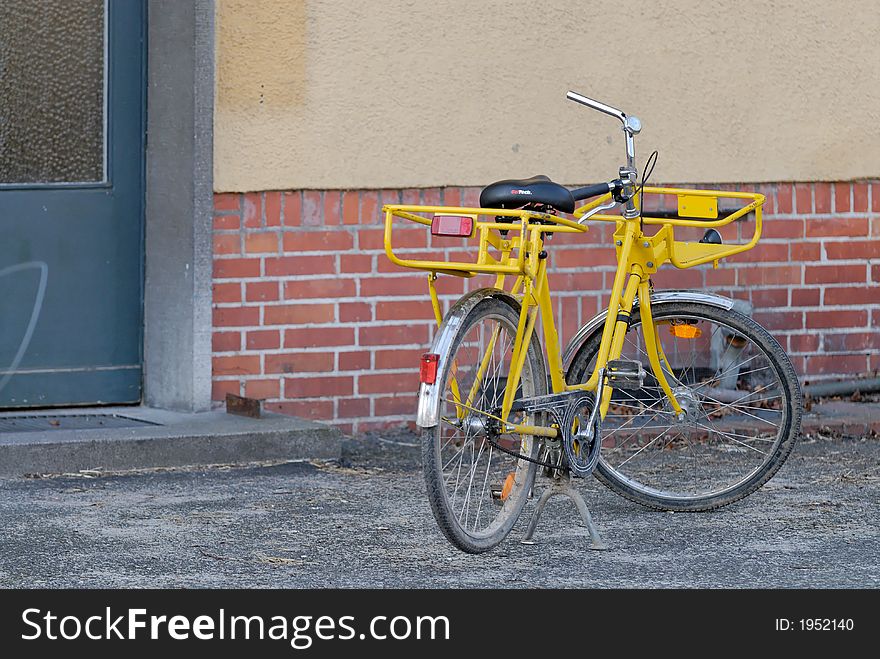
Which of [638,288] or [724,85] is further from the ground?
[724,85]

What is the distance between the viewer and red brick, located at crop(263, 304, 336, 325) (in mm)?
6582

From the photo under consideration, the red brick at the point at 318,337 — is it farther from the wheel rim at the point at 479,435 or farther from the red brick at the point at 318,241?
the wheel rim at the point at 479,435

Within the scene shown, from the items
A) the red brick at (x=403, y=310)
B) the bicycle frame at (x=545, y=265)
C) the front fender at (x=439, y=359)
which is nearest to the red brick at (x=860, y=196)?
the bicycle frame at (x=545, y=265)

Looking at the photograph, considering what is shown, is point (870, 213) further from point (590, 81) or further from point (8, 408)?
point (8, 408)

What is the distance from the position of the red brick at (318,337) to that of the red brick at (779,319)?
191 cm

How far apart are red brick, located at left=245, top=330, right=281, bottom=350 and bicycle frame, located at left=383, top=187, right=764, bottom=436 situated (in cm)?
164

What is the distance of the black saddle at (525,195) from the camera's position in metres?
4.66

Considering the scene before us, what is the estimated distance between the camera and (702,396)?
17.9 ft

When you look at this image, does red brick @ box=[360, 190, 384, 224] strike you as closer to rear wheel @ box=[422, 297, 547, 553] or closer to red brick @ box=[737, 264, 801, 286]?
red brick @ box=[737, 264, 801, 286]

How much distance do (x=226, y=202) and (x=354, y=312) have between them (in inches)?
28.3

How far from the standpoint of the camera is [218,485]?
19.1 feet

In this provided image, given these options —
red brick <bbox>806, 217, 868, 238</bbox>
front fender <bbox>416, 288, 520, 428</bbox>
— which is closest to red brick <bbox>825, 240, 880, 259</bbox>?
red brick <bbox>806, 217, 868, 238</bbox>

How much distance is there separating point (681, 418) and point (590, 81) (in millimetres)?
1991
